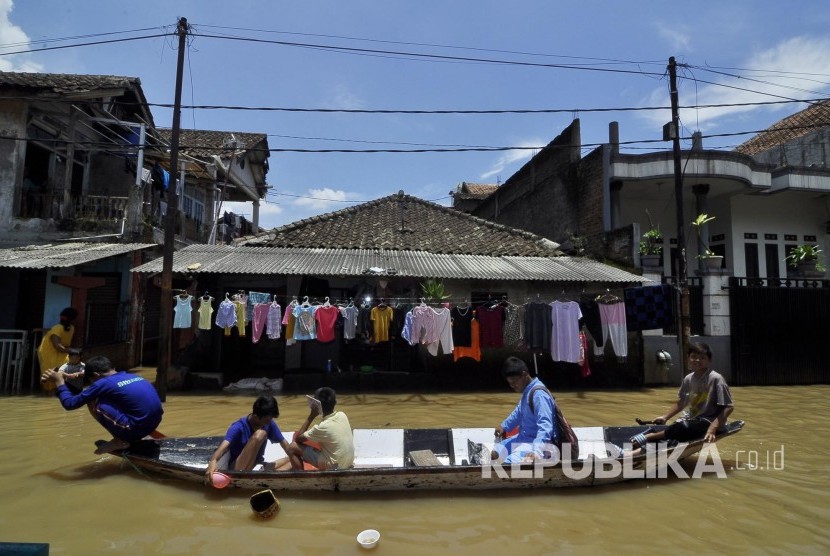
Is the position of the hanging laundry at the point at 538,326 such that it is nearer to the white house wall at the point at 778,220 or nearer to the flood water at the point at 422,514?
the flood water at the point at 422,514

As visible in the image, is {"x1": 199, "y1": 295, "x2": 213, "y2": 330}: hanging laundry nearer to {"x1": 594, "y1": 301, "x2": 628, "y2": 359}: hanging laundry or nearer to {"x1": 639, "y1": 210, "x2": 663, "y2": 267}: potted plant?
{"x1": 594, "y1": 301, "x2": 628, "y2": 359}: hanging laundry

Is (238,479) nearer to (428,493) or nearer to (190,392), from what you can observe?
(428,493)

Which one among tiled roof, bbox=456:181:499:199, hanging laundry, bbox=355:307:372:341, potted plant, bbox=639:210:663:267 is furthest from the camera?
tiled roof, bbox=456:181:499:199

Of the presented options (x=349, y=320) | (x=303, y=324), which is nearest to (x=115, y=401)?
(x=303, y=324)

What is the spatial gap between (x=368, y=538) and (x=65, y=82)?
48.1 feet

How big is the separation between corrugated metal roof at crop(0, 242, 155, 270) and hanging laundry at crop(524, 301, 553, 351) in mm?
10045

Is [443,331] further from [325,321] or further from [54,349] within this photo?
[54,349]

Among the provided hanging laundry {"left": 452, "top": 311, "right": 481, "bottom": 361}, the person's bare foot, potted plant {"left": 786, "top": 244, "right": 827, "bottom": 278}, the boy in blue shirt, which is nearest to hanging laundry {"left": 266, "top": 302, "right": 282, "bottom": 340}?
hanging laundry {"left": 452, "top": 311, "right": 481, "bottom": 361}

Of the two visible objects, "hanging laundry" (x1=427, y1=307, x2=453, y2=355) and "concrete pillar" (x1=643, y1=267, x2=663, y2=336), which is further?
"concrete pillar" (x1=643, y1=267, x2=663, y2=336)

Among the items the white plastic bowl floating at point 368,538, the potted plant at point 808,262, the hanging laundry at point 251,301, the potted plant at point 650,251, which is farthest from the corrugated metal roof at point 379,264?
the potted plant at point 808,262

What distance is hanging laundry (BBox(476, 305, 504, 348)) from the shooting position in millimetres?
10969

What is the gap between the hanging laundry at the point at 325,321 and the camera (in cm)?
1061

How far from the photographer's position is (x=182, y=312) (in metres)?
10.6

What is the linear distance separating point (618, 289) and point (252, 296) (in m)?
9.60
